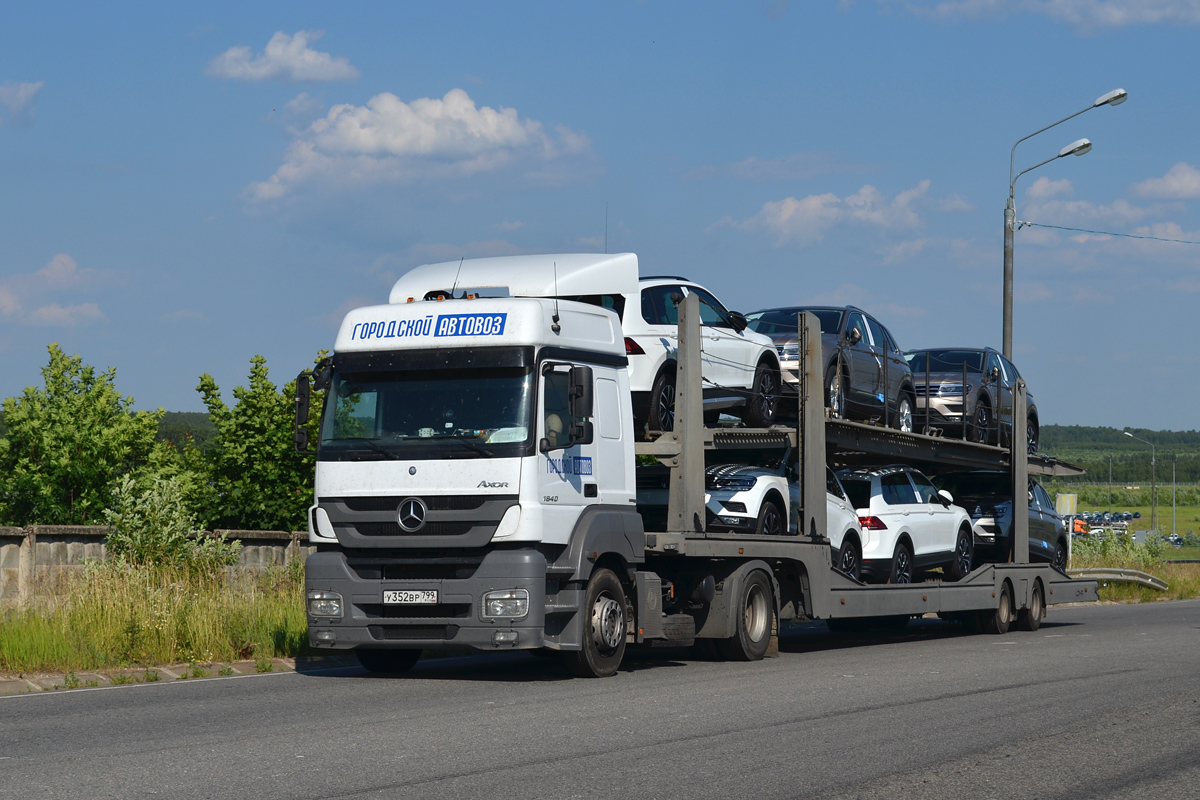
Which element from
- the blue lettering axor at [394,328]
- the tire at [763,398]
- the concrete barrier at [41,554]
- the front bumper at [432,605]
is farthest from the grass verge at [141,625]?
the tire at [763,398]

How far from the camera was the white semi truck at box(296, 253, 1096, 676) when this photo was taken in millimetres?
10648

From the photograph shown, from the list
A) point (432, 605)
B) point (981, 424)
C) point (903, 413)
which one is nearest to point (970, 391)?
point (981, 424)

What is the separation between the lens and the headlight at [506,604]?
10.5 m

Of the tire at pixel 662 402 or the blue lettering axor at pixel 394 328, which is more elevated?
the blue lettering axor at pixel 394 328

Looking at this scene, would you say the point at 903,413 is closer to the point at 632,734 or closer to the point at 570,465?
the point at 570,465

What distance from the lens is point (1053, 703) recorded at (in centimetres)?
1008

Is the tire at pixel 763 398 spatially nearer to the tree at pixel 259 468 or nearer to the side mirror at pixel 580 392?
the side mirror at pixel 580 392

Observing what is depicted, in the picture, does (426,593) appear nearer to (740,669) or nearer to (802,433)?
(740,669)

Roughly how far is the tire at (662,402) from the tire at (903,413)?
4960 mm

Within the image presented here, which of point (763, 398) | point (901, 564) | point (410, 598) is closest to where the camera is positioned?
point (410, 598)

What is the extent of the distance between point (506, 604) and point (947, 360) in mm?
11154

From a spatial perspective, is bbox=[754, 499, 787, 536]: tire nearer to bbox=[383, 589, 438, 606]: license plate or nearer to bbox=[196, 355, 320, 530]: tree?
bbox=[383, 589, 438, 606]: license plate

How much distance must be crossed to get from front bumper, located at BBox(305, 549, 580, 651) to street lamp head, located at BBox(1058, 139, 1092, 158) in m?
19.1

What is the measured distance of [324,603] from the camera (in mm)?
11055
